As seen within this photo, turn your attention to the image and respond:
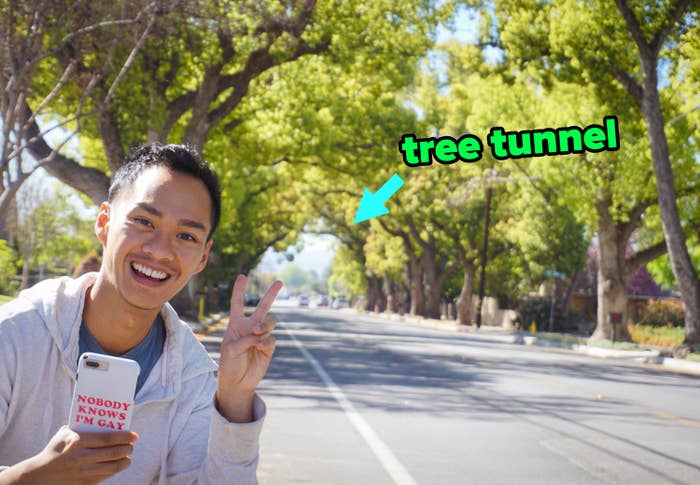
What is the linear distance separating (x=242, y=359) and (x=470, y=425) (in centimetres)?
892

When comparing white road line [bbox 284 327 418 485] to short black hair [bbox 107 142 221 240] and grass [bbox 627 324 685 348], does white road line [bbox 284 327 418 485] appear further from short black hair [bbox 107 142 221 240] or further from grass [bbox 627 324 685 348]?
grass [bbox 627 324 685 348]

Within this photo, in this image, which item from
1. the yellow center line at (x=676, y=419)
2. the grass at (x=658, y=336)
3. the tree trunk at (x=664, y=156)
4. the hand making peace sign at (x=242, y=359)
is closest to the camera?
the hand making peace sign at (x=242, y=359)

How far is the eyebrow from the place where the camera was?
296cm

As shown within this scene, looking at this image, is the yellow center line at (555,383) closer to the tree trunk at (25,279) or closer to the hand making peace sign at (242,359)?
the hand making peace sign at (242,359)

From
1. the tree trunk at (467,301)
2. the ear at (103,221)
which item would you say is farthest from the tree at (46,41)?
the tree trunk at (467,301)

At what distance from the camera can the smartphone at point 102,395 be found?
2242mm

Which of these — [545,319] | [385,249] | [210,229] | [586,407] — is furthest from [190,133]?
[385,249]

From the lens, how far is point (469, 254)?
6041cm

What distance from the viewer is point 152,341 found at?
3.17m

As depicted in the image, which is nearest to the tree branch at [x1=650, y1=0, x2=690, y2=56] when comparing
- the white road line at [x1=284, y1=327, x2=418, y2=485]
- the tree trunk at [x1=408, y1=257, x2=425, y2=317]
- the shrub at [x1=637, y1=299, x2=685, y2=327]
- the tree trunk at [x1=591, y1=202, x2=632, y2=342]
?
the tree trunk at [x1=591, y1=202, x2=632, y2=342]

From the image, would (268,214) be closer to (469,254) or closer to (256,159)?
(469,254)

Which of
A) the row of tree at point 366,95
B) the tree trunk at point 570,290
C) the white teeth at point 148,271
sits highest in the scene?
the row of tree at point 366,95

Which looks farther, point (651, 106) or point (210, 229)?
point (651, 106)

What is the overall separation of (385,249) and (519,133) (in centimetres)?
3793
